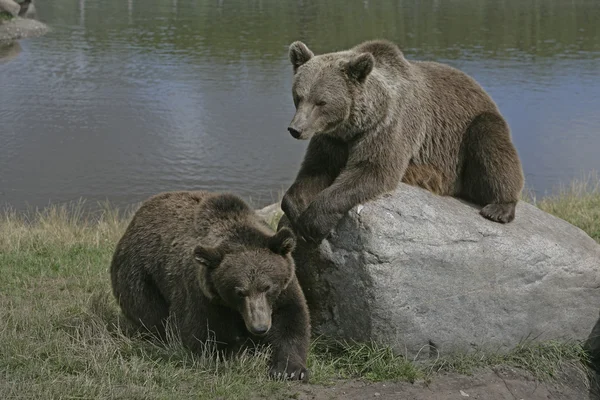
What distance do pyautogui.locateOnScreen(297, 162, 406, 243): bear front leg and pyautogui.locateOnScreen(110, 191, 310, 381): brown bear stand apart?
14.3 inches

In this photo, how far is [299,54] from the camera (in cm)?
670

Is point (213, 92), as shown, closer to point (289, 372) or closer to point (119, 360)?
point (119, 360)

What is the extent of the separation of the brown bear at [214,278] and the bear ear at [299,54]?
4.11ft

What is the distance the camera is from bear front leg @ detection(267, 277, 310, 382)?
21.2ft

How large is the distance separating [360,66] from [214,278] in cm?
202

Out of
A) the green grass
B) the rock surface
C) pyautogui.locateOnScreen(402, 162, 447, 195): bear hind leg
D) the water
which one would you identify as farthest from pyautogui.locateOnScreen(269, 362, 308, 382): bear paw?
the rock surface

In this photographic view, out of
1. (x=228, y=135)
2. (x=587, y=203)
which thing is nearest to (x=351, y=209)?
(x=587, y=203)

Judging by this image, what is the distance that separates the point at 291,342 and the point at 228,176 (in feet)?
35.3

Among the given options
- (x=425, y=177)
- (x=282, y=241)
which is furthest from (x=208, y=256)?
(x=425, y=177)

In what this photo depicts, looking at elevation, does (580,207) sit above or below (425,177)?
below

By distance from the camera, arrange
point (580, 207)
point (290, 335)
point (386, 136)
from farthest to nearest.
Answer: point (580, 207)
point (386, 136)
point (290, 335)

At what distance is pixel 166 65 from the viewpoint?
26.9m

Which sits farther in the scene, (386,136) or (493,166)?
(493,166)

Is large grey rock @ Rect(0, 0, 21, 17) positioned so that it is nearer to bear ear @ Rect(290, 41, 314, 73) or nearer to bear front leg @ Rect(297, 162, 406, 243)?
bear ear @ Rect(290, 41, 314, 73)
